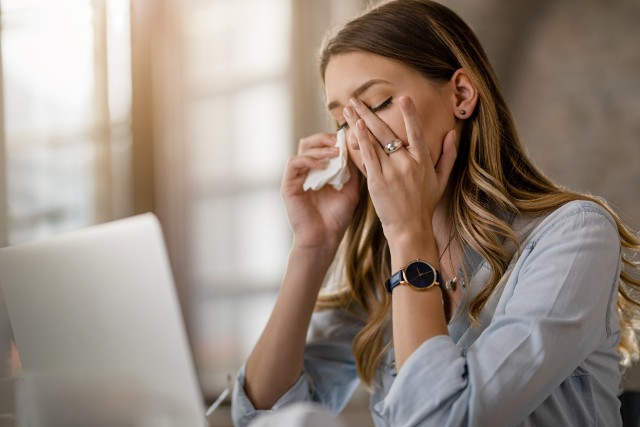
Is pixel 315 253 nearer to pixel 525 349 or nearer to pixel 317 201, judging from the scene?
pixel 317 201

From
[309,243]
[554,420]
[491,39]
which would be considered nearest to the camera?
[554,420]

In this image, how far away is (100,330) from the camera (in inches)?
33.0

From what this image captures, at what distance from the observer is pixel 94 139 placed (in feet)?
9.77

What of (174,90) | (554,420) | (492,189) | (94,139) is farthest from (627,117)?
(94,139)

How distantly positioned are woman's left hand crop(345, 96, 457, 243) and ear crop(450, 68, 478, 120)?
0.08 meters

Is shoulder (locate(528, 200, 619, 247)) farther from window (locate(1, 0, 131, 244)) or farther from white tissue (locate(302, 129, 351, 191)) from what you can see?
window (locate(1, 0, 131, 244))

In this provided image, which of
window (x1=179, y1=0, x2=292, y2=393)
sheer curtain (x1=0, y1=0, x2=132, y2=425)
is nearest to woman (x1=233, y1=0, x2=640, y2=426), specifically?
sheer curtain (x1=0, y1=0, x2=132, y2=425)

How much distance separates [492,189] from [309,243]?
41 centimetres

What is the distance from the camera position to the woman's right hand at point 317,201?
1.53 meters

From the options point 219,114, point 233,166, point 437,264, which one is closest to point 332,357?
→ point 437,264

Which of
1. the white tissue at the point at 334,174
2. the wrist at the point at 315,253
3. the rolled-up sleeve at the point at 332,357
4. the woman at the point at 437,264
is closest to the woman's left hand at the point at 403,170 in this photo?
the woman at the point at 437,264

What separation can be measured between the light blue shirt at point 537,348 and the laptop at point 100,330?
322 mm

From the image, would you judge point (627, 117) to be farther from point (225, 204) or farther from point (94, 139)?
point (94, 139)

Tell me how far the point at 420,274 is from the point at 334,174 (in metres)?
0.44
